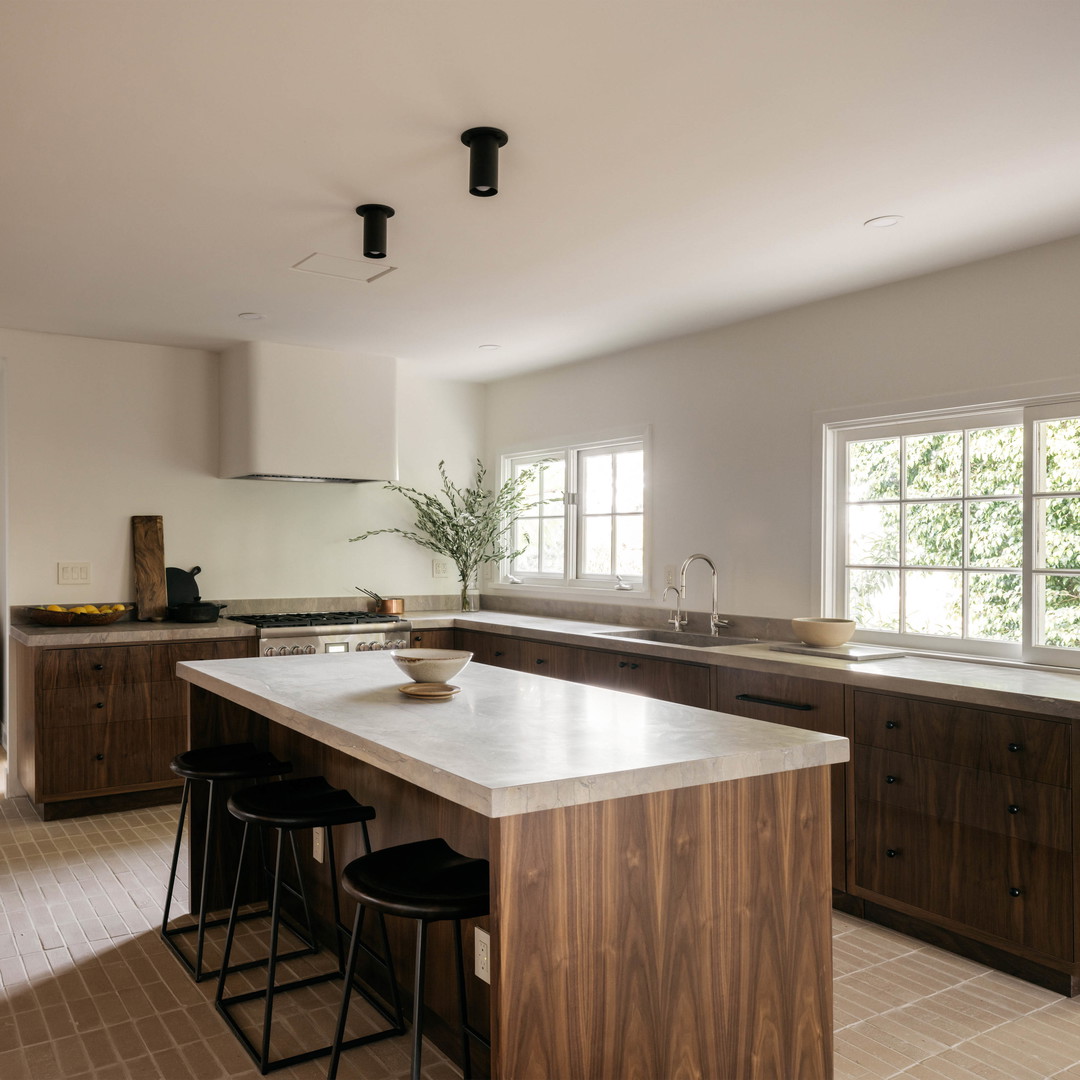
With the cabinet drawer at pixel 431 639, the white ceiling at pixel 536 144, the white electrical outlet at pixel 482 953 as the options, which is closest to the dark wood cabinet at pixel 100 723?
the cabinet drawer at pixel 431 639

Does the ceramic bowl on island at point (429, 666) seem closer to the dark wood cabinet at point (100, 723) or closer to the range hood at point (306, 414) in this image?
the dark wood cabinet at point (100, 723)

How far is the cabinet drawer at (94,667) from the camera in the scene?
4.21 meters

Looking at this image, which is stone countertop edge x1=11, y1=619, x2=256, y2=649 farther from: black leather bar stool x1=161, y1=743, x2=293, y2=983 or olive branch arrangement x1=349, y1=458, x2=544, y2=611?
black leather bar stool x1=161, y1=743, x2=293, y2=983

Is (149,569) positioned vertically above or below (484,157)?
below

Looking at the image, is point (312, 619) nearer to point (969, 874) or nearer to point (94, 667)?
point (94, 667)

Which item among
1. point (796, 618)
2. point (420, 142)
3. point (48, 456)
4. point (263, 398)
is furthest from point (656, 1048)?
point (48, 456)

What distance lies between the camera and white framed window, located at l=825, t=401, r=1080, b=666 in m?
3.19

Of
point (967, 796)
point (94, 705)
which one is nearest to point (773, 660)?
point (967, 796)

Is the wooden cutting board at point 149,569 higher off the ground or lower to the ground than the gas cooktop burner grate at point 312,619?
higher

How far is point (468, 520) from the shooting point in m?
6.04

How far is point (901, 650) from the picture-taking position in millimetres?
3648

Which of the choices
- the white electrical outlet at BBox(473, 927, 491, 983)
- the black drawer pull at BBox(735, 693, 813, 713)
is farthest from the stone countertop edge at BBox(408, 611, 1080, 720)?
the white electrical outlet at BBox(473, 927, 491, 983)

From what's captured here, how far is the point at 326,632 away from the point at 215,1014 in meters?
A: 2.48

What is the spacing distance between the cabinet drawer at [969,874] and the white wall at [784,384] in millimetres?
1215
